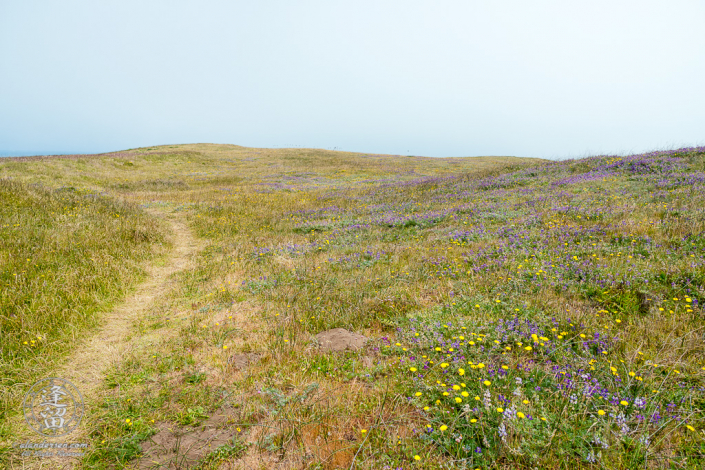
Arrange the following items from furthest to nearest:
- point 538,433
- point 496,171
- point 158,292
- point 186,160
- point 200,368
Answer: point 186,160, point 496,171, point 158,292, point 200,368, point 538,433

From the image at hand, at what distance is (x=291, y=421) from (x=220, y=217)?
1394cm

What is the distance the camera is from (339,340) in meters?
5.29

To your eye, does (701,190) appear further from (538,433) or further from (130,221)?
(130,221)

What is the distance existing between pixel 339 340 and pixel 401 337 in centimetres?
108

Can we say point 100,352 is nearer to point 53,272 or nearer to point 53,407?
point 53,407

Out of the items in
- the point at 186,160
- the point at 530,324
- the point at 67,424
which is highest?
the point at 186,160

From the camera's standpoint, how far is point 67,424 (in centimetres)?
381

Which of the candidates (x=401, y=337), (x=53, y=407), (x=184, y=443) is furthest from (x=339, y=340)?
(x=53, y=407)

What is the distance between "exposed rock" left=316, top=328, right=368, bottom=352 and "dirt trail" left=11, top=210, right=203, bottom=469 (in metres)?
3.23

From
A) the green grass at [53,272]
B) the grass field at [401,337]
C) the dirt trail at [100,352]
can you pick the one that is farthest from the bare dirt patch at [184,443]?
the green grass at [53,272]

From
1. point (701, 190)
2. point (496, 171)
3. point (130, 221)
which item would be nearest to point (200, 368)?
point (130, 221)

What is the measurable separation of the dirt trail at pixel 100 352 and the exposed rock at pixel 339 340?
323 centimetres

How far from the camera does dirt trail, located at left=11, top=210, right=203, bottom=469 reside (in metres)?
3.63

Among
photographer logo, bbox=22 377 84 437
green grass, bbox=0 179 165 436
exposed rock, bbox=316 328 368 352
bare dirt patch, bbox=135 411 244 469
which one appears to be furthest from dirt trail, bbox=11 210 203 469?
exposed rock, bbox=316 328 368 352
